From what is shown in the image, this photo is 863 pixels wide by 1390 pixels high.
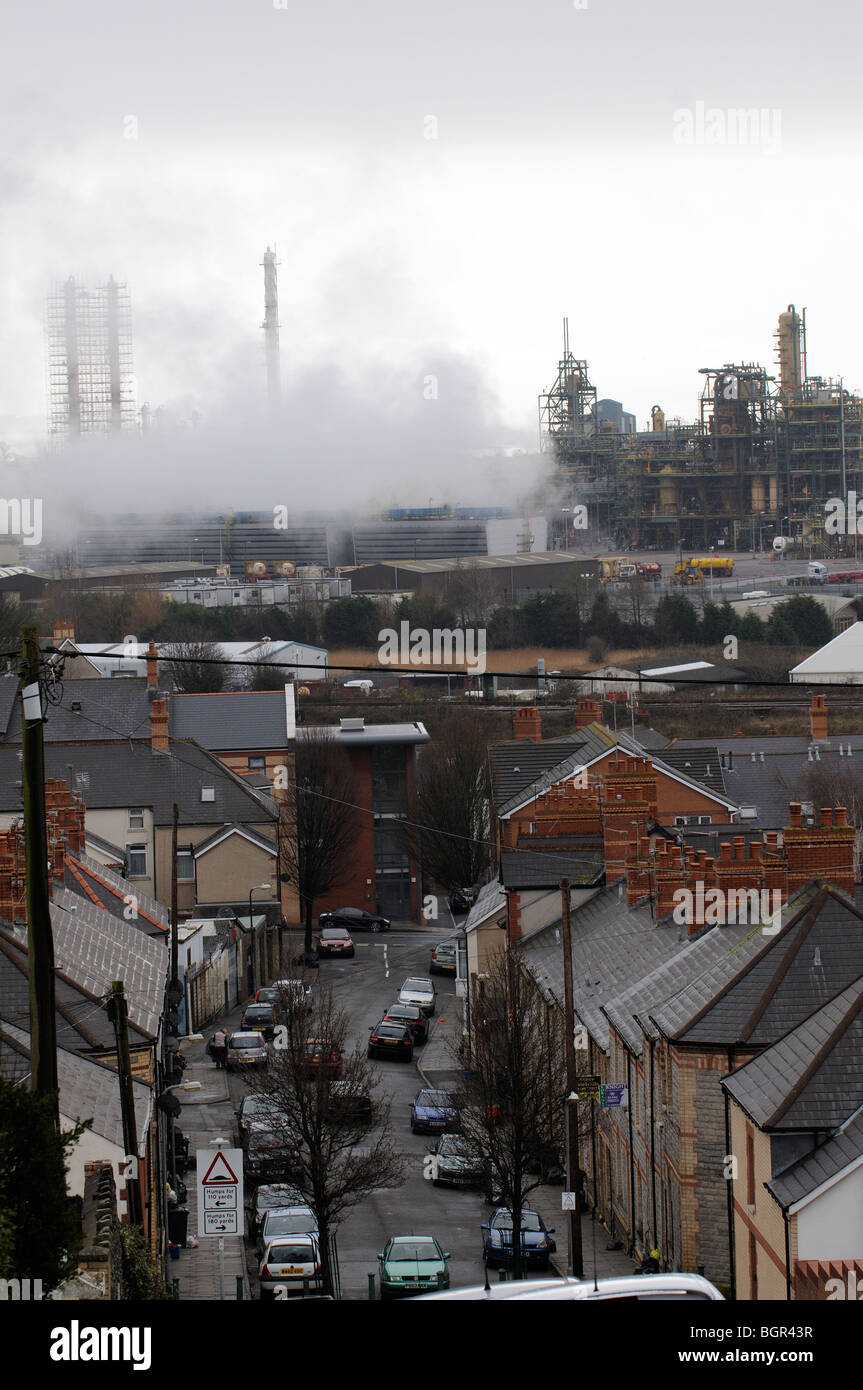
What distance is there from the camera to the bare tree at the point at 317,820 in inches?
2206

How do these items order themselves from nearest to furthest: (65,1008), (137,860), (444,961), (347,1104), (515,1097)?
(65,1008) → (515,1097) → (347,1104) → (444,961) → (137,860)

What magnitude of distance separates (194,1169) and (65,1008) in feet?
21.5

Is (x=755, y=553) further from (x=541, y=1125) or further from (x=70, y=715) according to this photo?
(x=541, y=1125)

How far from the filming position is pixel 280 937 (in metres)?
51.8

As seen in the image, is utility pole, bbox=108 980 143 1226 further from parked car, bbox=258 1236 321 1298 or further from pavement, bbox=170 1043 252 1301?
parked car, bbox=258 1236 321 1298

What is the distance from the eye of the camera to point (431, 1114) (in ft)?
104

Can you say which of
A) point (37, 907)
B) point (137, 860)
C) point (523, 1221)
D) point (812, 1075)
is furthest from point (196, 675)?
point (37, 907)

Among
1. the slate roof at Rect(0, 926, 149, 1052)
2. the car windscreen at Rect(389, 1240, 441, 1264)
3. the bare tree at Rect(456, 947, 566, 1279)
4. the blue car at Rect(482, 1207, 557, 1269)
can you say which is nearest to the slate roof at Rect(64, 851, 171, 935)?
the slate roof at Rect(0, 926, 149, 1052)

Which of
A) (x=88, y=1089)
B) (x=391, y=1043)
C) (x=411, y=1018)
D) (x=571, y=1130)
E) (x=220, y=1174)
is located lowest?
(x=411, y=1018)

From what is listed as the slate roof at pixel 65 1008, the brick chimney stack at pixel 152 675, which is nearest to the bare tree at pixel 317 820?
the brick chimney stack at pixel 152 675

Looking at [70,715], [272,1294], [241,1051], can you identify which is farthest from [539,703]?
[272,1294]

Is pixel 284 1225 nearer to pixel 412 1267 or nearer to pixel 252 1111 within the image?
pixel 412 1267
